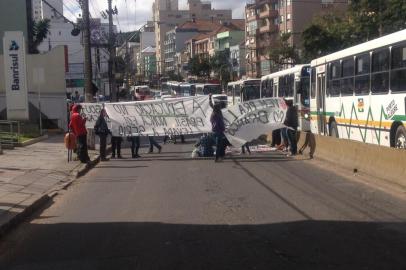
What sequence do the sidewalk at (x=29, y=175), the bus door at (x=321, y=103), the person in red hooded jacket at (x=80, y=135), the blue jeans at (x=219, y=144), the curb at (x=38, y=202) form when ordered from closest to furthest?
1. the curb at (x=38, y=202)
2. the sidewalk at (x=29, y=175)
3. the person in red hooded jacket at (x=80, y=135)
4. the blue jeans at (x=219, y=144)
5. the bus door at (x=321, y=103)

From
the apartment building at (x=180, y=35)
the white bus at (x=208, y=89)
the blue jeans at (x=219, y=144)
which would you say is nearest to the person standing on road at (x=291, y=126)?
the blue jeans at (x=219, y=144)

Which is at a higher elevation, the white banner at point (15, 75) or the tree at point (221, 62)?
the tree at point (221, 62)

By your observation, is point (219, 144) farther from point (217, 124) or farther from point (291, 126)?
point (291, 126)

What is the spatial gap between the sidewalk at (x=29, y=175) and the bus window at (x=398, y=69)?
8.54 metres

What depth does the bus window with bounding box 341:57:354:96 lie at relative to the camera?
19845 millimetres

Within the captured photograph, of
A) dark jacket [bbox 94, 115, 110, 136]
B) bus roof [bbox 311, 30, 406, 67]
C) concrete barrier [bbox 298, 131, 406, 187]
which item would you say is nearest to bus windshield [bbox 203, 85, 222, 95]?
bus roof [bbox 311, 30, 406, 67]

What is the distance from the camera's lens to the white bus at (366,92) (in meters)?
15.7

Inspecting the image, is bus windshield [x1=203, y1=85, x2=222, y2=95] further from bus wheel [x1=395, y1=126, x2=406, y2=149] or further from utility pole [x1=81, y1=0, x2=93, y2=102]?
bus wheel [x1=395, y1=126, x2=406, y2=149]

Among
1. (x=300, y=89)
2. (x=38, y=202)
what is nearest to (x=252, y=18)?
(x=300, y=89)

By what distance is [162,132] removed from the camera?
2300cm

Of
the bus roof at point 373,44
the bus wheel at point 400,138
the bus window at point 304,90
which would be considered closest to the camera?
the bus wheel at point 400,138

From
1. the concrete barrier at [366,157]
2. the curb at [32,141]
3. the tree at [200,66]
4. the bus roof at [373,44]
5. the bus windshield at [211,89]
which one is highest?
the tree at [200,66]

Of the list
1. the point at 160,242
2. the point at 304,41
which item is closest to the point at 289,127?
the point at 160,242

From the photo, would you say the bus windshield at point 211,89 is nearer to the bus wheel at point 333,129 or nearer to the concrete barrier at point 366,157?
the bus wheel at point 333,129
